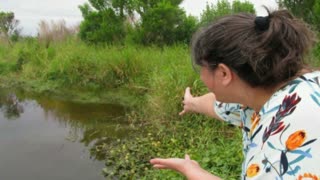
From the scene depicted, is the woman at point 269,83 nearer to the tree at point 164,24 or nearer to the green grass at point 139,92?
the green grass at point 139,92

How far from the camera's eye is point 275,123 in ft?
3.24

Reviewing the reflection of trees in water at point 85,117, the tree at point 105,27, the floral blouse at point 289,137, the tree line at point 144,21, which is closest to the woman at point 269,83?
the floral blouse at point 289,137

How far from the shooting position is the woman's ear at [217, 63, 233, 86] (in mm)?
1117

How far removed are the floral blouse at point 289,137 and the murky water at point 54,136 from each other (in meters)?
3.09

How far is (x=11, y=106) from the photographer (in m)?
6.97

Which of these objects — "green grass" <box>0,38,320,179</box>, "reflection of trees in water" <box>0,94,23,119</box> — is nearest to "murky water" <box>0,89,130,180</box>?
"reflection of trees in water" <box>0,94,23,119</box>

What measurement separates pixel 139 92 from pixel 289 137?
230 inches

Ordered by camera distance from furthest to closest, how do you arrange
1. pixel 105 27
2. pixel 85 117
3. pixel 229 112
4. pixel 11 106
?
pixel 105 27
pixel 11 106
pixel 85 117
pixel 229 112

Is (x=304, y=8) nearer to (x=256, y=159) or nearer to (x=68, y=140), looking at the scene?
(x=68, y=140)

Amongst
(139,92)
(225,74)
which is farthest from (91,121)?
(225,74)

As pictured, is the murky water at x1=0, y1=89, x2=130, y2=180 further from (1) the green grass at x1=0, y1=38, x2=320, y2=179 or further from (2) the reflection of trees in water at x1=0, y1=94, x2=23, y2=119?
(1) the green grass at x1=0, y1=38, x2=320, y2=179

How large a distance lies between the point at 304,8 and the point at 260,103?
7.54 meters

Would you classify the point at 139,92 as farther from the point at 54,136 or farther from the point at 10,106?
the point at 10,106

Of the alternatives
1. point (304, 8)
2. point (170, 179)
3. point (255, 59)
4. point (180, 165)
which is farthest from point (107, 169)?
point (304, 8)
